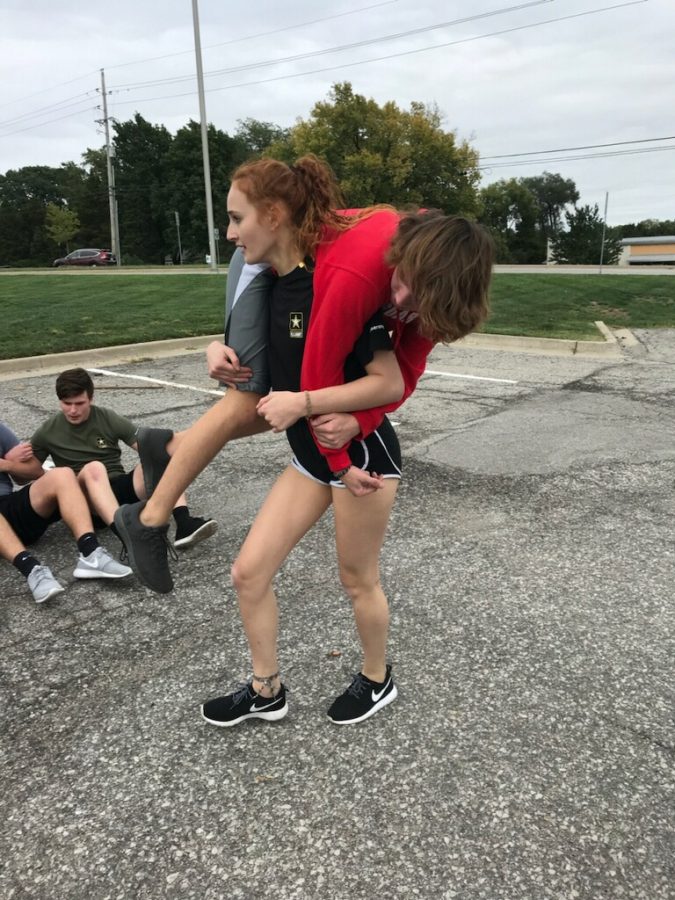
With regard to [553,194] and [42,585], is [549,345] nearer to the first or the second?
[42,585]

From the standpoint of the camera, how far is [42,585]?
3314mm

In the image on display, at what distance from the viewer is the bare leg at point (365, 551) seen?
2.12 metres

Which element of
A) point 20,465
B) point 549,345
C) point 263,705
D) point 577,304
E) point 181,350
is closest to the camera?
point 263,705

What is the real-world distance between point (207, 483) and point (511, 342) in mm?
8528

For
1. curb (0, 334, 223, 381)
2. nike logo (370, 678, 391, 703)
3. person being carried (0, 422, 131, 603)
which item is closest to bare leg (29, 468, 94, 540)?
person being carried (0, 422, 131, 603)

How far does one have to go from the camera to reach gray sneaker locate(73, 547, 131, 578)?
138 inches

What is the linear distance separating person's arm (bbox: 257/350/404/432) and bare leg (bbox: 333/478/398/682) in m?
0.29

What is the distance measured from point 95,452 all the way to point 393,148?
47953mm

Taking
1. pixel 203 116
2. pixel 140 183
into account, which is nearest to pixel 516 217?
pixel 140 183

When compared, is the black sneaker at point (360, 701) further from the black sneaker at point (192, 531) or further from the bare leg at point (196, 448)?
the black sneaker at point (192, 531)

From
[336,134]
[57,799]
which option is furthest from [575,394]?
[336,134]

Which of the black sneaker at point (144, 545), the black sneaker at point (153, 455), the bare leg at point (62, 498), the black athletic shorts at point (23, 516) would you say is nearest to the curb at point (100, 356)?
the black athletic shorts at point (23, 516)

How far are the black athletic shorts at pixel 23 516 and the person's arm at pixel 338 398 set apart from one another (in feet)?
7.89

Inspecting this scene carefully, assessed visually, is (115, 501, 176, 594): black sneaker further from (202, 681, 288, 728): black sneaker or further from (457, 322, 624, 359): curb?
(457, 322, 624, 359): curb
